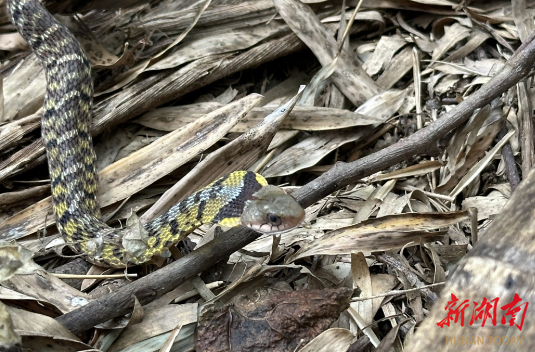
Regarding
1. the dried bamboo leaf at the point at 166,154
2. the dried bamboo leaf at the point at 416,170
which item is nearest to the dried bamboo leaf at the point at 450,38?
the dried bamboo leaf at the point at 416,170

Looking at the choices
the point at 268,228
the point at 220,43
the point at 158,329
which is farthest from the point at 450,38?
the point at 158,329

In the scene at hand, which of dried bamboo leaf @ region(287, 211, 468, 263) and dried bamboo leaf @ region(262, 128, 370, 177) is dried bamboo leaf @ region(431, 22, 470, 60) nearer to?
dried bamboo leaf @ region(262, 128, 370, 177)

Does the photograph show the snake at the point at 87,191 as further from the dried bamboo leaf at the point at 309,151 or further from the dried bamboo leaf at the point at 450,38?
the dried bamboo leaf at the point at 450,38


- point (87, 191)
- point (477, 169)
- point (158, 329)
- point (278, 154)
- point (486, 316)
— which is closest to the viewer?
point (486, 316)

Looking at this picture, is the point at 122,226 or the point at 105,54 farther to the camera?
the point at 105,54

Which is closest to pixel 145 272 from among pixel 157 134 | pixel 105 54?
pixel 157 134

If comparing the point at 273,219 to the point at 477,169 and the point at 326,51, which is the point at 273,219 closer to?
the point at 477,169

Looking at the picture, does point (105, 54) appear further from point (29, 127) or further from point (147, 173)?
point (147, 173)

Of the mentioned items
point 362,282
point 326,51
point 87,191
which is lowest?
point 362,282
